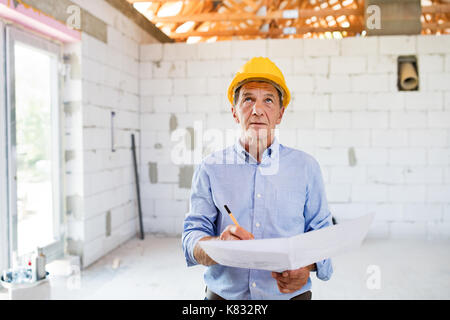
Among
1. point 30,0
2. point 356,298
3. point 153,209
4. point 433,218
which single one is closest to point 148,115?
point 153,209

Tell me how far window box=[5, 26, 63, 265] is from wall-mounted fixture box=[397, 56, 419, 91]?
3.75m

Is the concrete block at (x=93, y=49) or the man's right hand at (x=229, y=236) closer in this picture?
the man's right hand at (x=229, y=236)

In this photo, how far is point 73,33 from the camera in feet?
11.1

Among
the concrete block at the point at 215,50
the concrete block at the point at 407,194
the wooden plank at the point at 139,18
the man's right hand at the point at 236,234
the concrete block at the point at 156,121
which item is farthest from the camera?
the concrete block at the point at 156,121

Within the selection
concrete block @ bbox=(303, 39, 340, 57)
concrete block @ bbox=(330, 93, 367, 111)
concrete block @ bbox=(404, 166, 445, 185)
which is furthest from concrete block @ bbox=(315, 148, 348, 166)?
concrete block @ bbox=(303, 39, 340, 57)

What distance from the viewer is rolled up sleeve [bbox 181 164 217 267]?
118 cm

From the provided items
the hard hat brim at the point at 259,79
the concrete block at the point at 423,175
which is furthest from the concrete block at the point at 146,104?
the hard hat brim at the point at 259,79

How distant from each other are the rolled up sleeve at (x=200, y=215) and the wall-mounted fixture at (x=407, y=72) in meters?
4.09

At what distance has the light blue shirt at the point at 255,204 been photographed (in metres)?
1.20

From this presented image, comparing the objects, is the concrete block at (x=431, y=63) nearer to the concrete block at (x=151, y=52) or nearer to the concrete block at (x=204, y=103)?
the concrete block at (x=204, y=103)

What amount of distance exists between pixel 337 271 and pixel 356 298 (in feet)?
2.01

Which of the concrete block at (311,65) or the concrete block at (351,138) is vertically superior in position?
the concrete block at (311,65)

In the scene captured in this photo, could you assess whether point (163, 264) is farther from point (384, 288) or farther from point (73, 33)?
point (73, 33)

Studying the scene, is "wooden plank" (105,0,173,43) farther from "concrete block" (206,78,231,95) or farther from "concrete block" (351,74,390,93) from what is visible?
"concrete block" (351,74,390,93)
